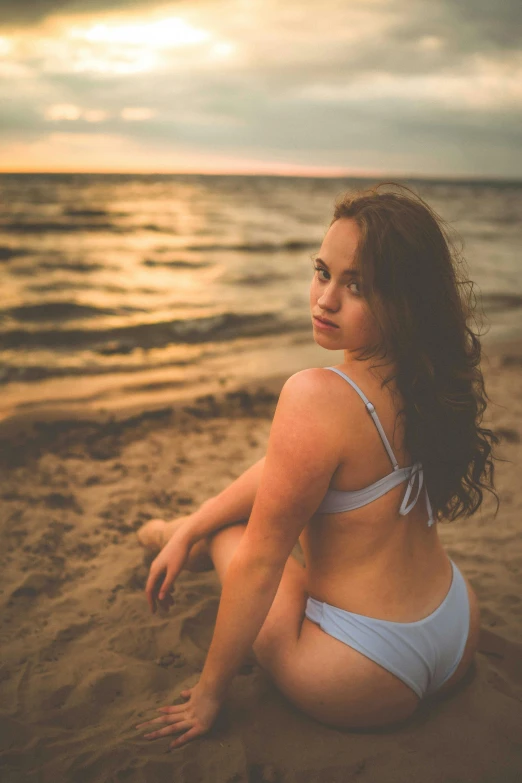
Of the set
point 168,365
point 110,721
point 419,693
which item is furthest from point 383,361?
point 168,365

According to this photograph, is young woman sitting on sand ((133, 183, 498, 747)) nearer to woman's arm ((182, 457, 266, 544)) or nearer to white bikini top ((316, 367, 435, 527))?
white bikini top ((316, 367, 435, 527))

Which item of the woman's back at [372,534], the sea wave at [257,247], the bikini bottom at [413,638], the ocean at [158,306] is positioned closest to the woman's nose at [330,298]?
the woman's back at [372,534]

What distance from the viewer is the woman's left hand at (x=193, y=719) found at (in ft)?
6.02

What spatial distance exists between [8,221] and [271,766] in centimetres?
2412

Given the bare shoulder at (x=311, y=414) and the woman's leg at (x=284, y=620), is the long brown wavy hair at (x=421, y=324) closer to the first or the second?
the bare shoulder at (x=311, y=414)

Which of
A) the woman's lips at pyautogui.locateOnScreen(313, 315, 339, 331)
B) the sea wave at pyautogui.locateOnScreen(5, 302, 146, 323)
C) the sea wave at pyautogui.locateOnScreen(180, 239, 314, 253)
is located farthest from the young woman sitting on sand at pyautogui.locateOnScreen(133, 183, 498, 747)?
the sea wave at pyautogui.locateOnScreen(180, 239, 314, 253)

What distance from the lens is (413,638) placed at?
69.2 inches

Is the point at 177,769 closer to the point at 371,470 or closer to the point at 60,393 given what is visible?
the point at 371,470

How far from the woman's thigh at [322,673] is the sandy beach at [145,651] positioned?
133mm

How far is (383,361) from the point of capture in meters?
1.64

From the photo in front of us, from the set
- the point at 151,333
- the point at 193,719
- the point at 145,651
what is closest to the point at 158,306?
the point at 151,333

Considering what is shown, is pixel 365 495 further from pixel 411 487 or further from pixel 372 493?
pixel 411 487

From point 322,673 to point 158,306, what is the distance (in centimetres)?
906

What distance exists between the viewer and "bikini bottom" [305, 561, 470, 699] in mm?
1726
